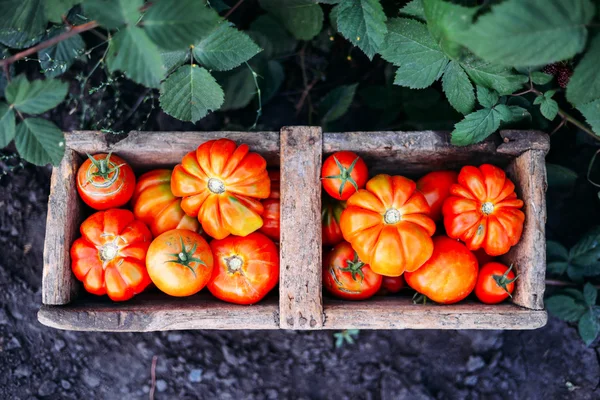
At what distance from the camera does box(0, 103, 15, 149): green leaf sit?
156 centimetres

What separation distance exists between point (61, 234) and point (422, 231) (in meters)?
1.32

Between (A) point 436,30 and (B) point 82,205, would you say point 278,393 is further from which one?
(A) point 436,30

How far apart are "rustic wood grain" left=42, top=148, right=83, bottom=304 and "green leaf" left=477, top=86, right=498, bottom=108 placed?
1547mm

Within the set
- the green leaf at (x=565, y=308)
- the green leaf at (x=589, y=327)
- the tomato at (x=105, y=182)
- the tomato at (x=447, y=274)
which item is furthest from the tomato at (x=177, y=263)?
the green leaf at (x=589, y=327)

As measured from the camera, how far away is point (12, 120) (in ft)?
5.16

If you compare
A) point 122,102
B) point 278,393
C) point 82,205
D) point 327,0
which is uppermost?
point 327,0

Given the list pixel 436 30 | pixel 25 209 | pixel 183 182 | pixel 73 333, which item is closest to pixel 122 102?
pixel 25 209

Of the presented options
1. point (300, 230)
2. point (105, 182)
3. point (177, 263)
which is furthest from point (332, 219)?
point (105, 182)

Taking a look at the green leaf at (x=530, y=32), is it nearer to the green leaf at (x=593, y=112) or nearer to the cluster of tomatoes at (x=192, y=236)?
the green leaf at (x=593, y=112)

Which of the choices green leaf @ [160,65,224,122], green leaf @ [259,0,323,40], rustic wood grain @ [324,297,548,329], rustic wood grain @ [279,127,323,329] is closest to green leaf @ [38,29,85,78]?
green leaf @ [160,65,224,122]

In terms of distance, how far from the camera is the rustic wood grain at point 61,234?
1962 mm

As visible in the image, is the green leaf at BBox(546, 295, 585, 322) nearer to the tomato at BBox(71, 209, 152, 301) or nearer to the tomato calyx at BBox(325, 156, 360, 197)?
the tomato calyx at BBox(325, 156, 360, 197)

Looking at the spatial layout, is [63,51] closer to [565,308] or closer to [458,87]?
[458,87]

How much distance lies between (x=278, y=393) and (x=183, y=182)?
1276 mm
